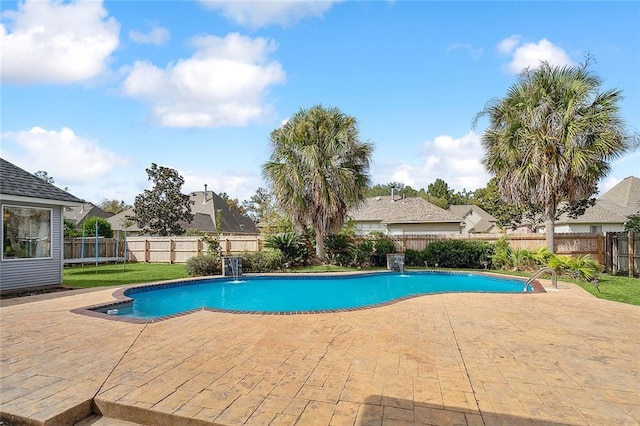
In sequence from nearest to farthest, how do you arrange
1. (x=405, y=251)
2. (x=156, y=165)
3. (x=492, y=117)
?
(x=492, y=117) < (x=405, y=251) < (x=156, y=165)

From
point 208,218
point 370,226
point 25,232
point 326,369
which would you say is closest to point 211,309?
point 326,369

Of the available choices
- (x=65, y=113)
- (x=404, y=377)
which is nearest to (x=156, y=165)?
(x=65, y=113)

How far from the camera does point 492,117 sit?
16203 mm

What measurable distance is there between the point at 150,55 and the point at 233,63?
9.04 feet

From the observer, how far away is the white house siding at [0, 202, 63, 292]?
9773 millimetres

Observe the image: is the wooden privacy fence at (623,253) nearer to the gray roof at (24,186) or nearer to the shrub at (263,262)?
the shrub at (263,262)

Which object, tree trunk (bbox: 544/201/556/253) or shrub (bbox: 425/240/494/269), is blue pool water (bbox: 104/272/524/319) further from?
tree trunk (bbox: 544/201/556/253)

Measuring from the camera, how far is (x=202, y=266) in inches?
568

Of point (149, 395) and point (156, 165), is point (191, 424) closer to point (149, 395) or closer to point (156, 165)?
point (149, 395)

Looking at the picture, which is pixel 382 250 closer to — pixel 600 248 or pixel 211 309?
pixel 600 248

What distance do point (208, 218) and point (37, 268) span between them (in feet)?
83.1

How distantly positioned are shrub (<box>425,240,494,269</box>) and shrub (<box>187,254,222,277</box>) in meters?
9.83

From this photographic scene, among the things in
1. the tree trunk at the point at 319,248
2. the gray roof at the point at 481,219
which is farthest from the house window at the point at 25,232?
the gray roof at the point at 481,219

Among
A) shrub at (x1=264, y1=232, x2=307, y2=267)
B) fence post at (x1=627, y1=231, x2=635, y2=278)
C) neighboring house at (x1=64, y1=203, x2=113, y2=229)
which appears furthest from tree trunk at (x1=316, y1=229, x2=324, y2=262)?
neighboring house at (x1=64, y1=203, x2=113, y2=229)
